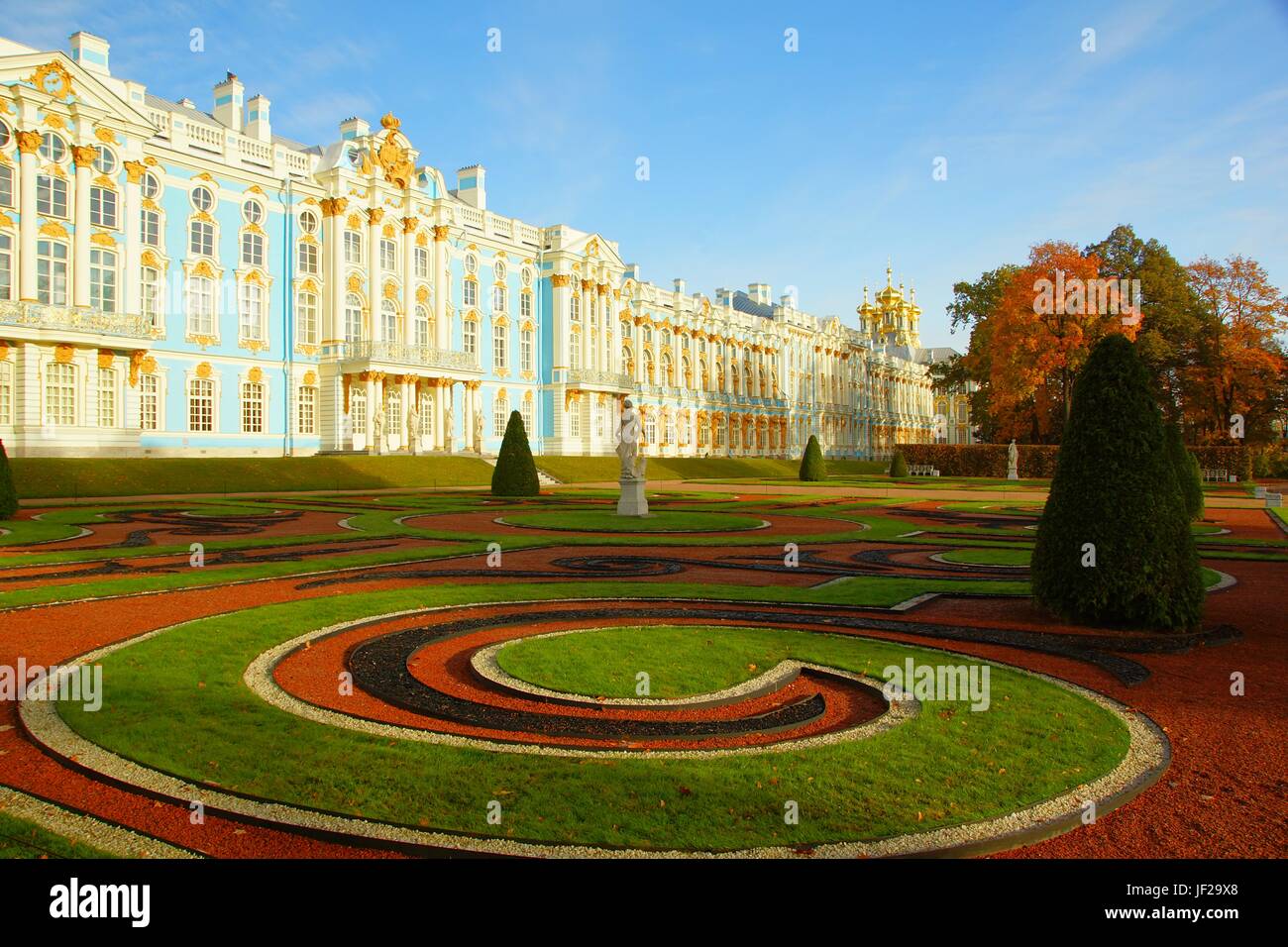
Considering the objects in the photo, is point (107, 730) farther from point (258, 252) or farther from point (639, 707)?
point (258, 252)

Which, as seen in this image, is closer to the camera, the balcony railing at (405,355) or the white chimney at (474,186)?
the balcony railing at (405,355)

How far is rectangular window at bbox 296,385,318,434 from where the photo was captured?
44219 millimetres

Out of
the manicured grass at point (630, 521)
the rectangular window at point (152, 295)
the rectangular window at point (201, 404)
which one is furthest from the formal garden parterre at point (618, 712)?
the rectangular window at point (201, 404)

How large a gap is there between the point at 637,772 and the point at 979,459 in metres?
59.4

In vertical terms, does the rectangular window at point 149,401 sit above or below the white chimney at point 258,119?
below

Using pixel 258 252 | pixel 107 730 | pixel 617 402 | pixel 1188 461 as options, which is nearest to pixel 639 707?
pixel 107 730

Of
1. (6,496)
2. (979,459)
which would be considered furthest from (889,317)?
(6,496)

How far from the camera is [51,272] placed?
34.1m

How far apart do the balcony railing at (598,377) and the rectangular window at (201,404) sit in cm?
2385

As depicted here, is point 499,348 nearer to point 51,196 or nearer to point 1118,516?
point 51,196

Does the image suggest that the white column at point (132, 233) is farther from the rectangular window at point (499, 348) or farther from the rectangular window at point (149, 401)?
the rectangular window at point (499, 348)

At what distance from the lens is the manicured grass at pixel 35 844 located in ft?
13.0

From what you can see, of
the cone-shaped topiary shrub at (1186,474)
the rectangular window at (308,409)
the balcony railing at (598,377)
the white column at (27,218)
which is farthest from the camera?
the balcony railing at (598,377)
